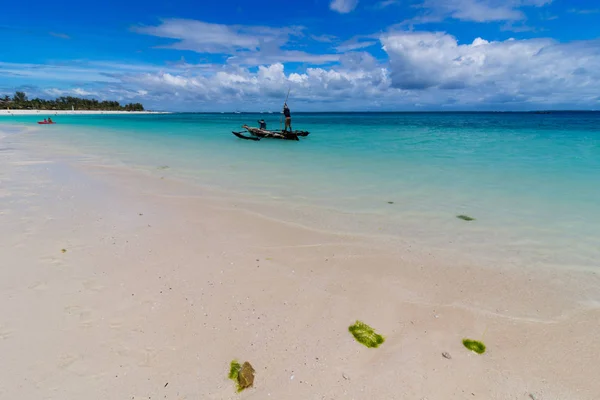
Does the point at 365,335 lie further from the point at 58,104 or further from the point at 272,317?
the point at 58,104

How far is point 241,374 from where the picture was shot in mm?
3338

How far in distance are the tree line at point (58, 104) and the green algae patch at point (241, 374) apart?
17131cm

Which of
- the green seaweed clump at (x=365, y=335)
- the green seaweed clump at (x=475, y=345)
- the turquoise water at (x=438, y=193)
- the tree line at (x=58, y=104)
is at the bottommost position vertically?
the green seaweed clump at (x=475, y=345)

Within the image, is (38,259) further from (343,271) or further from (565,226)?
(565,226)

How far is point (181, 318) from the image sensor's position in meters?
4.18

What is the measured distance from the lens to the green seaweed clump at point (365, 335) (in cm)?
390

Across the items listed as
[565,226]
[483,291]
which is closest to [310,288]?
[483,291]

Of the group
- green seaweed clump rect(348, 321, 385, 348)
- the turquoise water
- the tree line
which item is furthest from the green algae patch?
the tree line

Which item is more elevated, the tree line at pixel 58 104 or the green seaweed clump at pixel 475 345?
the tree line at pixel 58 104

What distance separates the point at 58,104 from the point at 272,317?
185258 mm

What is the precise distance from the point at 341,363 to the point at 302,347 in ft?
1.64

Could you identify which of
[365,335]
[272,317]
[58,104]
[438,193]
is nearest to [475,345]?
[365,335]

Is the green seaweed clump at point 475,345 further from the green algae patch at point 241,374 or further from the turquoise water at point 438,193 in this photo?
the turquoise water at point 438,193

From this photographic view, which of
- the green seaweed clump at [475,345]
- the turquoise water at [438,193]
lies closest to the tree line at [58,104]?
the turquoise water at [438,193]
